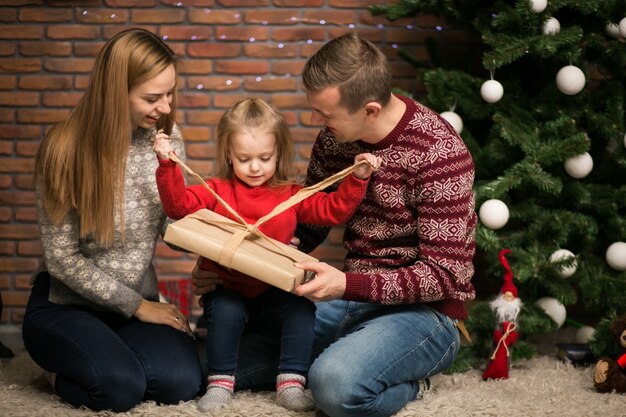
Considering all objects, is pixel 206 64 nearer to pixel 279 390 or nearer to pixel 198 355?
pixel 198 355

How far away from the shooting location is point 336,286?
6.99 feet

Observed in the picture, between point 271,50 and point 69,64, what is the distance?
0.88 meters

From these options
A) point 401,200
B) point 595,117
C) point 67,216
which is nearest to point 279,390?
point 401,200

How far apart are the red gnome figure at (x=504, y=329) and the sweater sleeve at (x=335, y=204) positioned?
29.9 inches

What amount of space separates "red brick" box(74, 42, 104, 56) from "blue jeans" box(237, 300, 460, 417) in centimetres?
161

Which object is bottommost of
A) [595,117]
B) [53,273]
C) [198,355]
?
[198,355]

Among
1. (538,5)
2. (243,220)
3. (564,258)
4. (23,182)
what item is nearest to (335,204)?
(243,220)

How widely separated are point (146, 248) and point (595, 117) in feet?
5.52

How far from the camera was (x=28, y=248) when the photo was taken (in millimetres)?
3500

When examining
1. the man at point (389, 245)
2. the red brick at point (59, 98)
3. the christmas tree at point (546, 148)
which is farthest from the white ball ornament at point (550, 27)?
the red brick at point (59, 98)

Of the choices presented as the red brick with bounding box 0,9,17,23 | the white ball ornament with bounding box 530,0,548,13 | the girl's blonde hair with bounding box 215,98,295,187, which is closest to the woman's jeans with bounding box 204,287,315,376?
the girl's blonde hair with bounding box 215,98,295,187

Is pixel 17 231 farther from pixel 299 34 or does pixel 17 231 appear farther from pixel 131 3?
pixel 299 34

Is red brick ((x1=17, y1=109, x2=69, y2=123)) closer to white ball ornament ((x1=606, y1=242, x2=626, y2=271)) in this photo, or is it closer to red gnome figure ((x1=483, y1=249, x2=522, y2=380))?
red gnome figure ((x1=483, y1=249, x2=522, y2=380))

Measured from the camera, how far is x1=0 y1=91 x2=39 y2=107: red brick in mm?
3434
